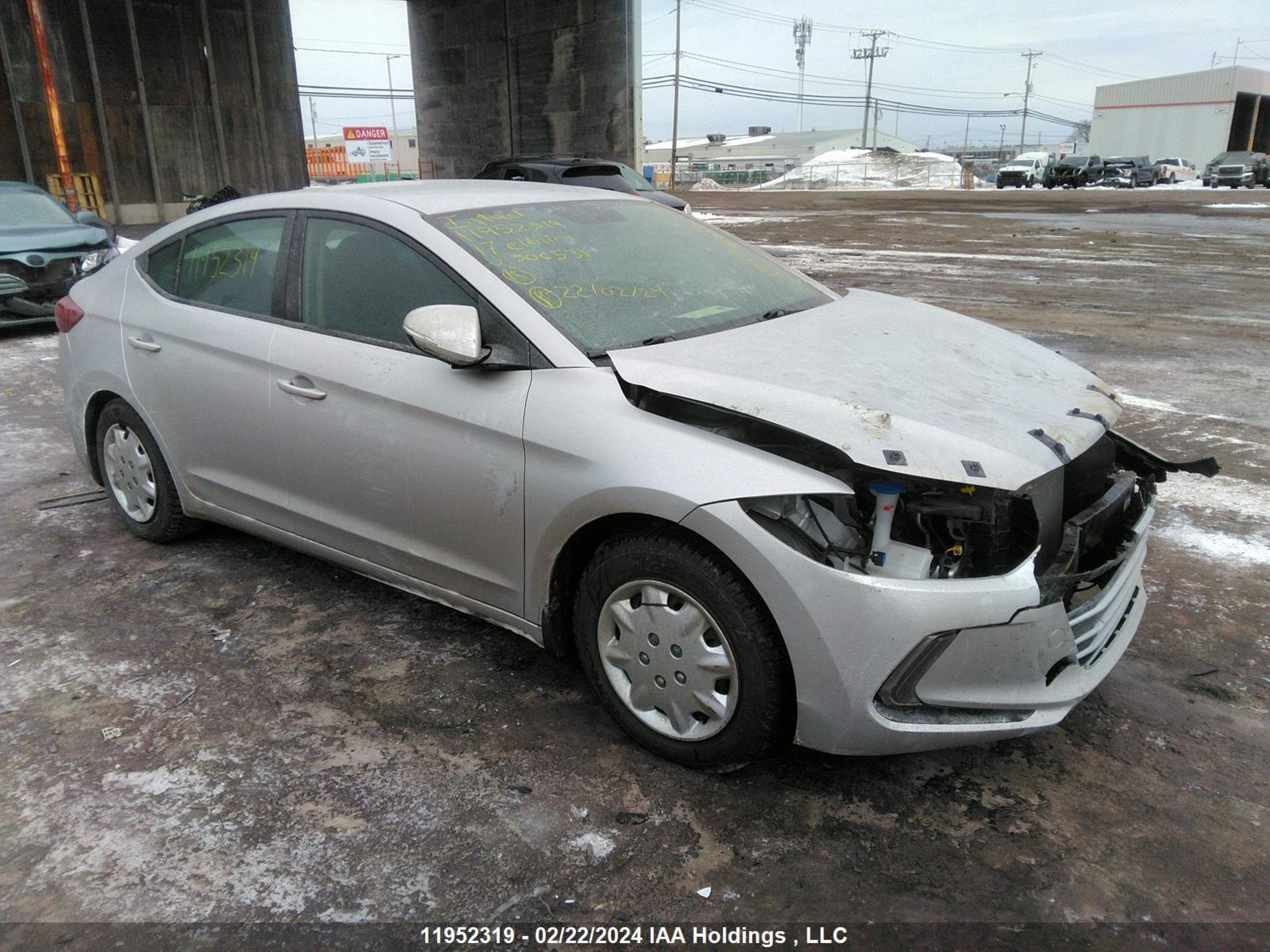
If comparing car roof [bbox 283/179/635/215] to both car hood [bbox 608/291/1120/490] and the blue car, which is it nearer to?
car hood [bbox 608/291/1120/490]

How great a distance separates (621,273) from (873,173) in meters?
65.0

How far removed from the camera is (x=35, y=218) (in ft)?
32.3

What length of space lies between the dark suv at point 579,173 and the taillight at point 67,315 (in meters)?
10.6

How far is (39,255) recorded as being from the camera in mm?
9211

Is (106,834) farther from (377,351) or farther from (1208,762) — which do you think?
(1208,762)

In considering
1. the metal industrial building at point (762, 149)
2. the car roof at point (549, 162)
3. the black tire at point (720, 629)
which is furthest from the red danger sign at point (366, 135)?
the metal industrial building at point (762, 149)

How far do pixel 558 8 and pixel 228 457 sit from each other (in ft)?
81.0

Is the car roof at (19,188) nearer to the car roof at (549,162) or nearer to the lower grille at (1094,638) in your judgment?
the car roof at (549,162)

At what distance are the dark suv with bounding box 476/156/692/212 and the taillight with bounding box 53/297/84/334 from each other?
10.6 m

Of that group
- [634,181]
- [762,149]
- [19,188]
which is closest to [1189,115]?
[762,149]

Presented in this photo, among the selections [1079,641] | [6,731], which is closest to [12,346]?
[6,731]

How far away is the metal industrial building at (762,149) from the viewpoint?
94625mm

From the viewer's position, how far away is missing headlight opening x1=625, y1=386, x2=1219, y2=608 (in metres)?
2.34

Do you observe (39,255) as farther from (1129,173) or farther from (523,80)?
(1129,173)
